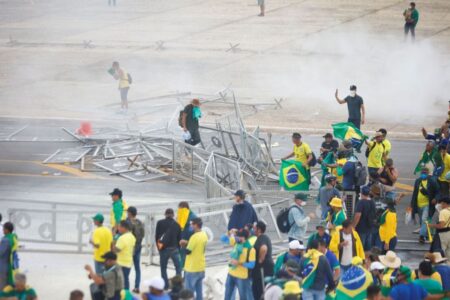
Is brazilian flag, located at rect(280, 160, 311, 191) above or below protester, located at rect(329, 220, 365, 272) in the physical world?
above

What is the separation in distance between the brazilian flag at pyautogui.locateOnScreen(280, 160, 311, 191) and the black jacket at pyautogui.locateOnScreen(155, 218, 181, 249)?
5493 millimetres

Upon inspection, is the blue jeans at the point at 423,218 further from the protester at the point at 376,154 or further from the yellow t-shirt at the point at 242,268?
the yellow t-shirt at the point at 242,268

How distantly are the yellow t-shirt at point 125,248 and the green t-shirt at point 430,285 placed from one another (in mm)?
4174

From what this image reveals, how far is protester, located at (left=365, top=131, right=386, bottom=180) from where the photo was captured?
70.7 ft

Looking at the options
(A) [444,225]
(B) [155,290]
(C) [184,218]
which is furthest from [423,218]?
(B) [155,290]

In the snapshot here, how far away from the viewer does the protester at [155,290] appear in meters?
12.6

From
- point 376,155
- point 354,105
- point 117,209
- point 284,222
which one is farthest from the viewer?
point 354,105

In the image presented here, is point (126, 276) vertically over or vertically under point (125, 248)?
under

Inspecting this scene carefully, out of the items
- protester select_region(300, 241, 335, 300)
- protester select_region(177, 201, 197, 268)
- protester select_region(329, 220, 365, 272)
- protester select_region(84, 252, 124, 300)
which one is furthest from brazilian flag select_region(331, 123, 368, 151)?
protester select_region(84, 252, 124, 300)

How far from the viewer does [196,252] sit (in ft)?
A: 51.1

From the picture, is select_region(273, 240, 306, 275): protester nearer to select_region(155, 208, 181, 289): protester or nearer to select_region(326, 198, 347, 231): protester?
select_region(155, 208, 181, 289): protester

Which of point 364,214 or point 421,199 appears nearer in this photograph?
point 364,214

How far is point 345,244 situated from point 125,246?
3.33 m

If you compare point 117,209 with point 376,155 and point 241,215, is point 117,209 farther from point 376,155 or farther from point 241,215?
point 376,155
